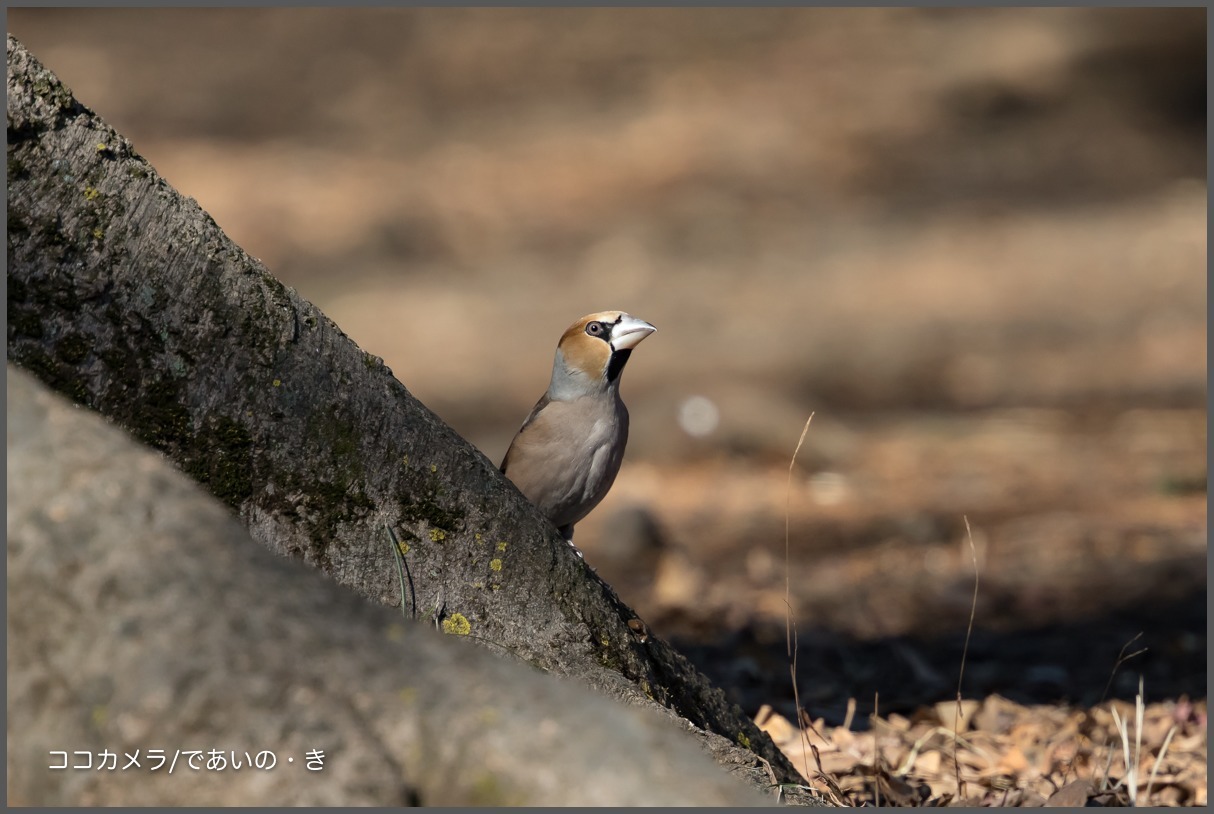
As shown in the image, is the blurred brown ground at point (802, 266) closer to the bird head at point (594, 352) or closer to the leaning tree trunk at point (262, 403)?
the bird head at point (594, 352)

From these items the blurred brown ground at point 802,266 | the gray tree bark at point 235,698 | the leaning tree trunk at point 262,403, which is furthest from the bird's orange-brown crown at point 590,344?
the gray tree bark at point 235,698

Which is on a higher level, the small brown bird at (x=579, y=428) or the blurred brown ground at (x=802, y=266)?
the blurred brown ground at (x=802, y=266)

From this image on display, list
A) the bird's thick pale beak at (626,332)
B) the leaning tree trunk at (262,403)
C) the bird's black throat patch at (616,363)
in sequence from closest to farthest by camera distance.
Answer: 1. the leaning tree trunk at (262,403)
2. the bird's thick pale beak at (626,332)
3. the bird's black throat patch at (616,363)

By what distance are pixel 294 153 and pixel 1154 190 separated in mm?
11833

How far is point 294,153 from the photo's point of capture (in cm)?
1908

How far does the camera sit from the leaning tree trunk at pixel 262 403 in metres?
2.65

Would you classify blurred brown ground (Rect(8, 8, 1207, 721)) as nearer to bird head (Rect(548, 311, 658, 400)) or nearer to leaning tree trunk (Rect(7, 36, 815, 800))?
bird head (Rect(548, 311, 658, 400))

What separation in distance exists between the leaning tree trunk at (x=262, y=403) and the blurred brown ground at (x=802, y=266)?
230 cm

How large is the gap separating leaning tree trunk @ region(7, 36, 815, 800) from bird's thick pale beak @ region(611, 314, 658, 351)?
1639 millimetres

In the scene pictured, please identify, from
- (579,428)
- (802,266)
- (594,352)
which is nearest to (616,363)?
(594,352)

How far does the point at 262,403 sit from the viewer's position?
280 cm

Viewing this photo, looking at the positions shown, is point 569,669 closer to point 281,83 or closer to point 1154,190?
point 1154,190

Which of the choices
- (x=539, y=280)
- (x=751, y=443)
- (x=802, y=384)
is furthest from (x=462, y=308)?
(x=751, y=443)

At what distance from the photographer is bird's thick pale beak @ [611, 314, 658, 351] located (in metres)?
4.71
